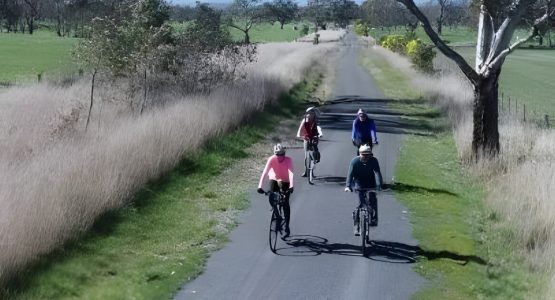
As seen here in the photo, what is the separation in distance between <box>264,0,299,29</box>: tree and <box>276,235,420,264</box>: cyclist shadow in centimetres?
13708

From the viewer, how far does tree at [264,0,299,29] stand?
506 ft

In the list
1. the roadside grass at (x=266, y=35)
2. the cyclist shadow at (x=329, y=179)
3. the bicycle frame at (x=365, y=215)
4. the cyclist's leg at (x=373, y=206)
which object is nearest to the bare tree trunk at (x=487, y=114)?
the cyclist shadow at (x=329, y=179)

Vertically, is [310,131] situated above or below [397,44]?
below

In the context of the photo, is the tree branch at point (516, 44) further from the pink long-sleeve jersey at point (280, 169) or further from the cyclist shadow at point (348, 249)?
the pink long-sleeve jersey at point (280, 169)

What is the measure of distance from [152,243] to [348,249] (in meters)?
3.40

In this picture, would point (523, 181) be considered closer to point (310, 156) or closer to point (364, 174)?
point (310, 156)

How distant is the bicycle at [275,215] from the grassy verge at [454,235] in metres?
2.46

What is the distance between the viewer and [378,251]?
12805 mm

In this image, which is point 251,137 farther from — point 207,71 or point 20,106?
point 20,106

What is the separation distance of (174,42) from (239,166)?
32.0ft

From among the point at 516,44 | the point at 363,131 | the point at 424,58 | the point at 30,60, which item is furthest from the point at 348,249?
the point at 30,60

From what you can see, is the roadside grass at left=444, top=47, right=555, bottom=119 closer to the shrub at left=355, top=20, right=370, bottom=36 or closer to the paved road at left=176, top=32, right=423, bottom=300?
the paved road at left=176, top=32, right=423, bottom=300

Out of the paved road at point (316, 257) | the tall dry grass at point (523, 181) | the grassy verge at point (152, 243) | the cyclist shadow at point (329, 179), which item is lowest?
the paved road at point (316, 257)

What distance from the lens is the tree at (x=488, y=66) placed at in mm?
19594
